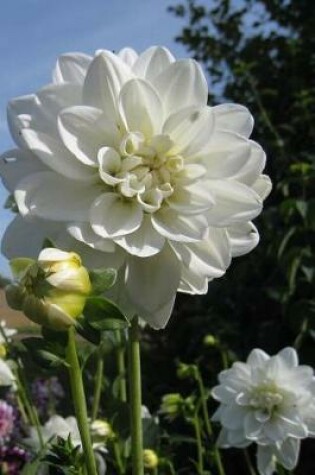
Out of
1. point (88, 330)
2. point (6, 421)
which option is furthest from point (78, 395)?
point (6, 421)

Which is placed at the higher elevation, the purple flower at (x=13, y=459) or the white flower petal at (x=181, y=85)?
the white flower petal at (x=181, y=85)

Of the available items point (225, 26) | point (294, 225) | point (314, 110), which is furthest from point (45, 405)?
point (225, 26)

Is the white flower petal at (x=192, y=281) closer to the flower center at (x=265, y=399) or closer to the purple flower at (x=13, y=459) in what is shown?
the flower center at (x=265, y=399)

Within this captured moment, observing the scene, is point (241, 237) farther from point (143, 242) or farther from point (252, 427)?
point (252, 427)

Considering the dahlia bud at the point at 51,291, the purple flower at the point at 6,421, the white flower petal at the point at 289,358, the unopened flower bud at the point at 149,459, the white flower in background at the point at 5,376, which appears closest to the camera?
the dahlia bud at the point at 51,291

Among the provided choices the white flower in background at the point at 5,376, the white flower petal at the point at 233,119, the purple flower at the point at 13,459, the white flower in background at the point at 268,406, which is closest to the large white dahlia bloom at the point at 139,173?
the white flower petal at the point at 233,119

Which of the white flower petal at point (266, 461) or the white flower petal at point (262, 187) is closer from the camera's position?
the white flower petal at point (262, 187)

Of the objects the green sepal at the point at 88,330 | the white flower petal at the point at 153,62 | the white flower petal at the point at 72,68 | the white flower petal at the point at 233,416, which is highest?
the white flower petal at the point at 72,68

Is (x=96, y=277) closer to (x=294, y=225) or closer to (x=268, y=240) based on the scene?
(x=294, y=225)

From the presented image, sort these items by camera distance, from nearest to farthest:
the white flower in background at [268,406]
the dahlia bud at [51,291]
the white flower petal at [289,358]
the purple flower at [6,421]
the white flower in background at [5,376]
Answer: the dahlia bud at [51,291]
the white flower in background at [5,376]
the white flower in background at [268,406]
the white flower petal at [289,358]
the purple flower at [6,421]

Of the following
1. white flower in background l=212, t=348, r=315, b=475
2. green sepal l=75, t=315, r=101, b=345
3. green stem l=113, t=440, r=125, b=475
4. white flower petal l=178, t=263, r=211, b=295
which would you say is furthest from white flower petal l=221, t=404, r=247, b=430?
green sepal l=75, t=315, r=101, b=345
